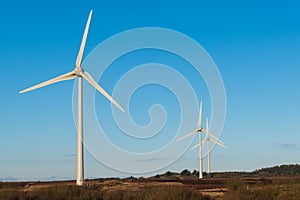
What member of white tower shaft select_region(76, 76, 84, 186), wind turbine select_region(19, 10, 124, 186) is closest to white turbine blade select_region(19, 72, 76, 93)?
wind turbine select_region(19, 10, 124, 186)

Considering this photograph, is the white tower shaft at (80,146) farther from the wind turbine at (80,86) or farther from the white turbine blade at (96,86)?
the white turbine blade at (96,86)

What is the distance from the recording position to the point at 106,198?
152 feet

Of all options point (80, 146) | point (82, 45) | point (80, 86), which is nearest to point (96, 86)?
point (80, 86)

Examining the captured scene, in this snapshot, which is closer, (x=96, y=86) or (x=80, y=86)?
(x=96, y=86)

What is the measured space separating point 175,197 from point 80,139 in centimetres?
1515

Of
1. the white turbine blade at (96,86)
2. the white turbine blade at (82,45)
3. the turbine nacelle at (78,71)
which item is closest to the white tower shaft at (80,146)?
the white turbine blade at (96,86)

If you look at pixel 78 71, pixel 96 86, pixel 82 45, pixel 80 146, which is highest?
pixel 82 45

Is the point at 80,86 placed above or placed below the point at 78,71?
below

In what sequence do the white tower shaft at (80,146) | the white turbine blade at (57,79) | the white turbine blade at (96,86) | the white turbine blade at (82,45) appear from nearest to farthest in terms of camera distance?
the white tower shaft at (80,146), the white turbine blade at (96,86), the white turbine blade at (57,79), the white turbine blade at (82,45)

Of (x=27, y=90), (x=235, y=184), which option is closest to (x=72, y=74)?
(x=27, y=90)

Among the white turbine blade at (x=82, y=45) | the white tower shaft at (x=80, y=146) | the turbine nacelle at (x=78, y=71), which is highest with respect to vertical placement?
the white turbine blade at (x=82, y=45)

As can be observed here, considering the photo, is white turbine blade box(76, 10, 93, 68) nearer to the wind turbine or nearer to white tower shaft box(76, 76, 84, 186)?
the wind turbine

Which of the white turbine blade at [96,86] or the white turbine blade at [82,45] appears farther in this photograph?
the white turbine blade at [82,45]

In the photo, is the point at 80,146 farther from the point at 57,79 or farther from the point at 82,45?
the point at 82,45
